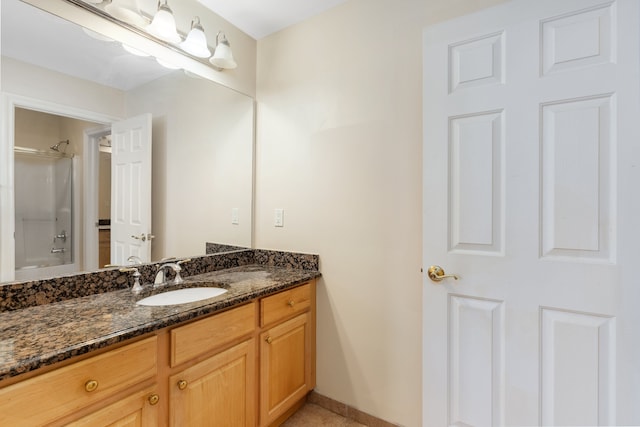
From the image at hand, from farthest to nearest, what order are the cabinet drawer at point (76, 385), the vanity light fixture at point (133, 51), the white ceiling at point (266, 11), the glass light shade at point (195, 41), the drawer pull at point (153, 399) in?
the white ceiling at point (266, 11)
the glass light shade at point (195, 41)
the vanity light fixture at point (133, 51)
the drawer pull at point (153, 399)
the cabinet drawer at point (76, 385)

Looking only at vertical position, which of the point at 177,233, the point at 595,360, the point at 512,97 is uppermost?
the point at 512,97

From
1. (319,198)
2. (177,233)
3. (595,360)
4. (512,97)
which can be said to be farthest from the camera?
(319,198)

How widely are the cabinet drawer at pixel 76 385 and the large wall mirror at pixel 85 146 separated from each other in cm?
60

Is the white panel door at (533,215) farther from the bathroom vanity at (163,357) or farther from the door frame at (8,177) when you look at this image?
the door frame at (8,177)

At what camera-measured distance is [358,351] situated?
5.78 feet

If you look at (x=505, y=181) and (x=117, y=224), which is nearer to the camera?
(x=505, y=181)

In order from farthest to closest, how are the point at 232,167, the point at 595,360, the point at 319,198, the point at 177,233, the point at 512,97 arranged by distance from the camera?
1. the point at 232,167
2. the point at 319,198
3. the point at 177,233
4. the point at 512,97
5. the point at 595,360

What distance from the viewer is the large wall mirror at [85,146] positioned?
1183 mm

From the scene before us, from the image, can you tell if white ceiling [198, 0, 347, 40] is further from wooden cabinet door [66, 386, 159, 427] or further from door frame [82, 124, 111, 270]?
wooden cabinet door [66, 386, 159, 427]

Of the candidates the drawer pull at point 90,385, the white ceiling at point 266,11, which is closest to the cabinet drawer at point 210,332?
the drawer pull at point 90,385

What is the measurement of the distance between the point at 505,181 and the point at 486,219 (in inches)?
6.7

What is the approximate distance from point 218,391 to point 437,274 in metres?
1.06

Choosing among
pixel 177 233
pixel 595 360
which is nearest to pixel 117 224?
pixel 177 233

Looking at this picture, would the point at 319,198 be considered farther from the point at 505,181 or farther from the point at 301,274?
the point at 505,181
